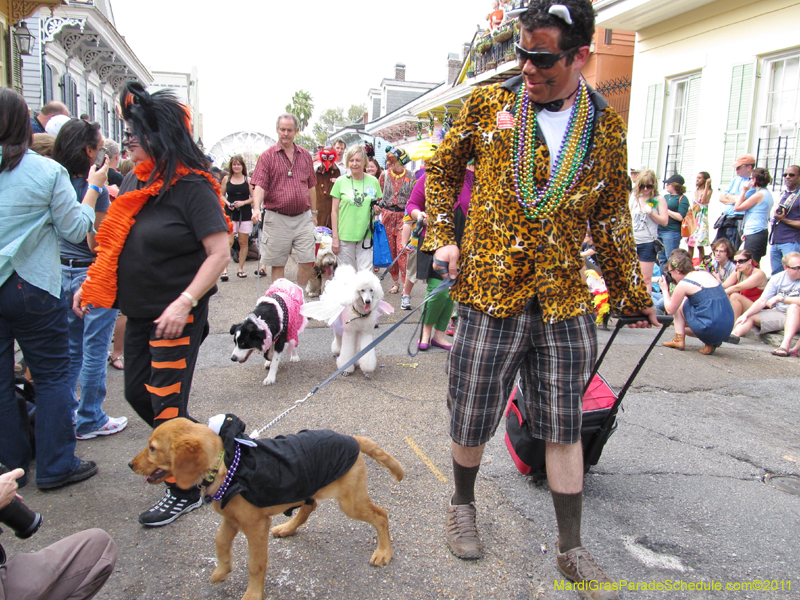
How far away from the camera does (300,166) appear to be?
6.67 m

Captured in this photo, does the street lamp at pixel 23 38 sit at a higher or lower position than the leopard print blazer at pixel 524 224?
higher

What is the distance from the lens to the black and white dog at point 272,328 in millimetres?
4641

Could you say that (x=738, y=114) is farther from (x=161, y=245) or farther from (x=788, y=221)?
(x=161, y=245)

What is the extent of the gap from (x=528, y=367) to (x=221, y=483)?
51.6 inches

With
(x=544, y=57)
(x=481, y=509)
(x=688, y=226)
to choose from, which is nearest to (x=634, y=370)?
(x=481, y=509)

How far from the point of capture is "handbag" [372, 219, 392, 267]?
759 centimetres

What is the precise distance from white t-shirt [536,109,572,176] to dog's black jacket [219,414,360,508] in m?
1.41

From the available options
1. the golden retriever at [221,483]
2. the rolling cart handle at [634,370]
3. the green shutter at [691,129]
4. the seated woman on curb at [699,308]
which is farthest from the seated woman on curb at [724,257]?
the golden retriever at [221,483]

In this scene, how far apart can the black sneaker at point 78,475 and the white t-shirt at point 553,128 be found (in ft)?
9.54

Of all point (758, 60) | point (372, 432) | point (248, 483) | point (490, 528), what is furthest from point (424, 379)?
point (758, 60)

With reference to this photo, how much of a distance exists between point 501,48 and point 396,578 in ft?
58.1

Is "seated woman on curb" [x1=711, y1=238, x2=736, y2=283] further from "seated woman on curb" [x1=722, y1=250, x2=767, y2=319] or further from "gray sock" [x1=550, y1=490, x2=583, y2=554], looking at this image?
"gray sock" [x1=550, y1=490, x2=583, y2=554]

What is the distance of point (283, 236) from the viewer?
22.1 feet

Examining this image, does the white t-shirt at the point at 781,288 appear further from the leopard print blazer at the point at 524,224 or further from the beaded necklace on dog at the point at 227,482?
the beaded necklace on dog at the point at 227,482
